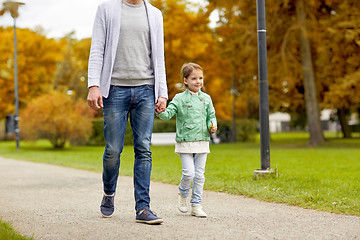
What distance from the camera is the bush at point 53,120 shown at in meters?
22.5

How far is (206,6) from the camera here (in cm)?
2402

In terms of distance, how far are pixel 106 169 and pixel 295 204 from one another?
227 centimetres

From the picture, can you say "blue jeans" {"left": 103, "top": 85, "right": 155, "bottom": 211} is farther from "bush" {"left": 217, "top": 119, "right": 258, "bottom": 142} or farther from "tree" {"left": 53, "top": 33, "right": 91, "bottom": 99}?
"tree" {"left": 53, "top": 33, "right": 91, "bottom": 99}

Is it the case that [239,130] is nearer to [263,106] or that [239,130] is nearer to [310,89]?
[310,89]

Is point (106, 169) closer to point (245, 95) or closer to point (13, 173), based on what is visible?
point (13, 173)

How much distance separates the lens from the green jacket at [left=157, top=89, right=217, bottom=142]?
5.09m

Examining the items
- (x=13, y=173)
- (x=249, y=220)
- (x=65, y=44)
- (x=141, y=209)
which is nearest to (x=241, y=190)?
(x=249, y=220)

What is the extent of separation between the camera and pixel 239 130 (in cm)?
3164

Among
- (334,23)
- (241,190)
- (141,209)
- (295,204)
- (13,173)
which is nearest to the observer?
(141,209)

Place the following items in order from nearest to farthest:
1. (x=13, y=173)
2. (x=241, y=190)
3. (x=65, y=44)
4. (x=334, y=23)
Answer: (x=241, y=190) < (x=13, y=173) < (x=334, y=23) < (x=65, y=44)

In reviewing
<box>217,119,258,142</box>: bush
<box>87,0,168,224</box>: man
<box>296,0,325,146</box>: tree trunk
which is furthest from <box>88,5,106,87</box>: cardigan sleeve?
<box>217,119,258,142</box>: bush

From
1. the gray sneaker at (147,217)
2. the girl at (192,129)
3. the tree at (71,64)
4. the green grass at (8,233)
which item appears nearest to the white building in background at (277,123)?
the tree at (71,64)

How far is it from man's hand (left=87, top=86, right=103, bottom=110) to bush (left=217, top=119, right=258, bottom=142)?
2683cm

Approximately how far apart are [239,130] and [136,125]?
89.5 feet
